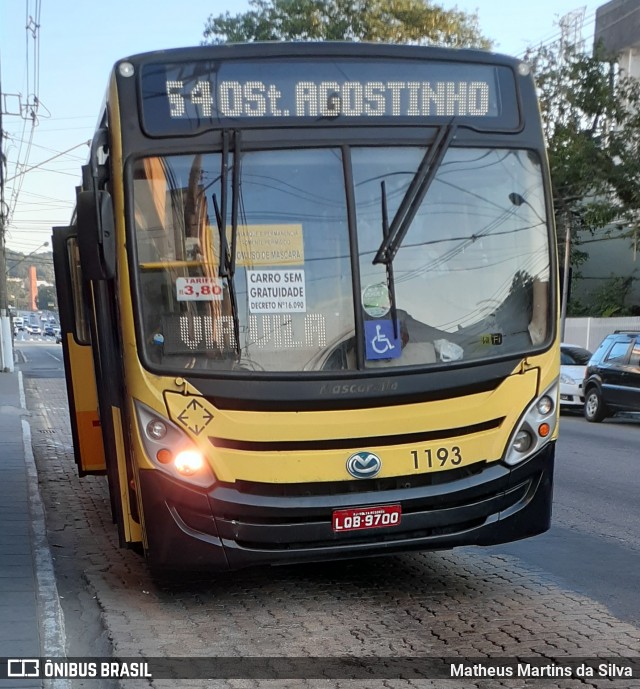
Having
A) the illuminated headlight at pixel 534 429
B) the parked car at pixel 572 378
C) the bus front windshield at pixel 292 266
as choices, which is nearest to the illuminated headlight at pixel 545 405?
the illuminated headlight at pixel 534 429

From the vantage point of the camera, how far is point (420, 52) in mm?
5945

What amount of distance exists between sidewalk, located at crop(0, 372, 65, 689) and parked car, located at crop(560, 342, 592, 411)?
13.2m

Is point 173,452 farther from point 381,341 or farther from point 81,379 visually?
point 81,379

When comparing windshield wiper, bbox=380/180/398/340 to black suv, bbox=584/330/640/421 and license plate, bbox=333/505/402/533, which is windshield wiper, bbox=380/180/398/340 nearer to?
license plate, bbox=333/505/402/533

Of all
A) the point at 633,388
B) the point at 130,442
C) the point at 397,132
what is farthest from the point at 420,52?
the point at 633,388

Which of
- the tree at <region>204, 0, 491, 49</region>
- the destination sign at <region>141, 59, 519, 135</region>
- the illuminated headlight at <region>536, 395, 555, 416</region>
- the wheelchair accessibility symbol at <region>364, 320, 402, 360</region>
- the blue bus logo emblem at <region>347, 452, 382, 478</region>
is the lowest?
the blue bus logo emblem at <region>347, 452, 382, 478</region>

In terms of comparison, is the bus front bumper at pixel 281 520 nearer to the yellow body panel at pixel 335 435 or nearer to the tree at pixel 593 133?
the yellow body panel at pixel 335 435

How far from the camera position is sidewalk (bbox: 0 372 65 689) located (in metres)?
5.09

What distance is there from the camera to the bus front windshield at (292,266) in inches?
216

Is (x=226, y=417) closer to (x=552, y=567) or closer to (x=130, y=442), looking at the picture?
(x=130, y=442)

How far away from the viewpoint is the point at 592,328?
3147 cm

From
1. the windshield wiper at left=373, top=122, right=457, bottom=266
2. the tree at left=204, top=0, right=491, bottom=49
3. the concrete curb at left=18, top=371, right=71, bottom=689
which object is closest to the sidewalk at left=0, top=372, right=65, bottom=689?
the concrete curb at left=18, top=371, right=71, bottom=689

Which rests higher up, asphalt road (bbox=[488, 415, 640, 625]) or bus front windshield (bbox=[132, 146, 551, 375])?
bus front windshield (bbox=[132, 146, 551, 375])

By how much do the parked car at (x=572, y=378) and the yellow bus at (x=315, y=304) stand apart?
1571 cm
